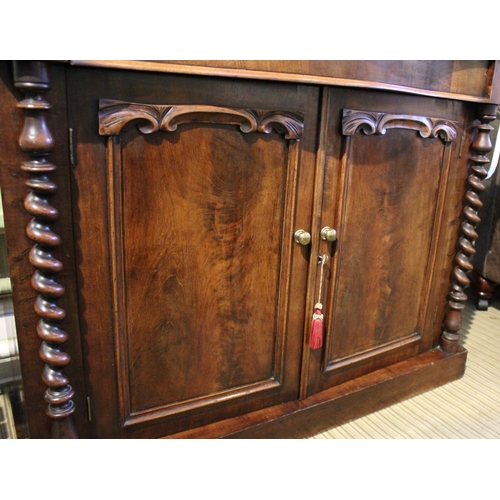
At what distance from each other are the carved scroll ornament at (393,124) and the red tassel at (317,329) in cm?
38

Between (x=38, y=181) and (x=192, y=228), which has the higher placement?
(x=38, y=181)

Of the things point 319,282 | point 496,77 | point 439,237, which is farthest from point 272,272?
point 496,77

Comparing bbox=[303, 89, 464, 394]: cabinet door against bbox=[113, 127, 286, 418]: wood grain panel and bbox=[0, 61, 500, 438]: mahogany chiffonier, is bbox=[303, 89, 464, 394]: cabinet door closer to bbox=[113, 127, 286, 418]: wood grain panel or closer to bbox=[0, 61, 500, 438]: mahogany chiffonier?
bbox=[0, 61, 500, 438]: mahogany chiffonier

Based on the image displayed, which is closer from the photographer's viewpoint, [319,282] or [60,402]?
[60,402]

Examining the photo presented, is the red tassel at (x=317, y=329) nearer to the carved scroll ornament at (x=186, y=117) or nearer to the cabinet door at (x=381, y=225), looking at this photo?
the cabinet door at (x=381, y=225)

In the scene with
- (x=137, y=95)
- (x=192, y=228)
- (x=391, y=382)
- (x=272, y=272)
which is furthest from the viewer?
(x=391, y=382)

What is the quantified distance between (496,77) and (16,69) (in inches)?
40.7

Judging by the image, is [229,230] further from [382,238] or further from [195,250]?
[382,238]

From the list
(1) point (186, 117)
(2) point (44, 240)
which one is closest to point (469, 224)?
(1) point (186, 117)

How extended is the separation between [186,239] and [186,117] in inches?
8.3

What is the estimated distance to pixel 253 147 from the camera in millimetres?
841

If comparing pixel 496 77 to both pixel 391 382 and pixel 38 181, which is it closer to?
pixel 391 382

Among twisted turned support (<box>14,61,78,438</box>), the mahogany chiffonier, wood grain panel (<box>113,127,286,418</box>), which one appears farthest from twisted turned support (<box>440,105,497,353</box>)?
twisted turned support (<box>14,61,78,438</box>)

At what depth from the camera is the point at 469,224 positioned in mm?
1242
